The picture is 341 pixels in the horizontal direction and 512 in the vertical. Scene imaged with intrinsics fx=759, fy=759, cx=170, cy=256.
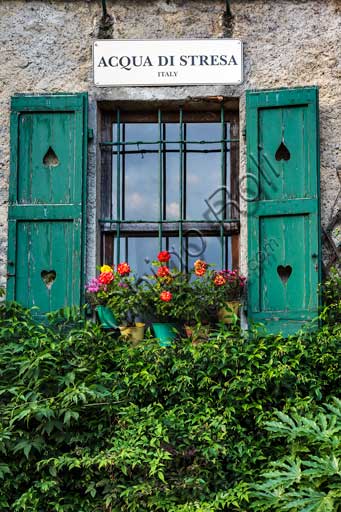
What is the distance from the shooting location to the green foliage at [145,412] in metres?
4.70

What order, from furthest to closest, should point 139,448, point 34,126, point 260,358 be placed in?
point 34,126 < point 260,358 < point 139,448

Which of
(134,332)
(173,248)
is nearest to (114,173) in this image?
(173,248)

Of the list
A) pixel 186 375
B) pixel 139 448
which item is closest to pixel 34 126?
pixel 186 375

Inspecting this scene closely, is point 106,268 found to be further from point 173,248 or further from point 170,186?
point 170,186

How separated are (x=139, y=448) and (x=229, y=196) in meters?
2.31

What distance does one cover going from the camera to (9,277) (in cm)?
582

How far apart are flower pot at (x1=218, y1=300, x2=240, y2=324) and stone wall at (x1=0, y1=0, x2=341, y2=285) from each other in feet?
3.51

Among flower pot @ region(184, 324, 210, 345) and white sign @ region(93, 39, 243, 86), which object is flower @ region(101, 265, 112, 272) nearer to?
flower pot @ region(184, 324, 210, 345)

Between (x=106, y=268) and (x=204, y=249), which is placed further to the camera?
(x=204, y=249)

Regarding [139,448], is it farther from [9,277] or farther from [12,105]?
[12,105]

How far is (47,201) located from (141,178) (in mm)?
841

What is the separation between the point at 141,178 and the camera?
627cm

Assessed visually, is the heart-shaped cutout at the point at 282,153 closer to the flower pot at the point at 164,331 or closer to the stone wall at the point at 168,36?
the stone wall at the point at 168,36

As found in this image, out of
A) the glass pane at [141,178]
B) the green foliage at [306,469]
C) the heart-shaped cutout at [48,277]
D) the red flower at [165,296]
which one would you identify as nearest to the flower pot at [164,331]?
the red flower at [165,296]
